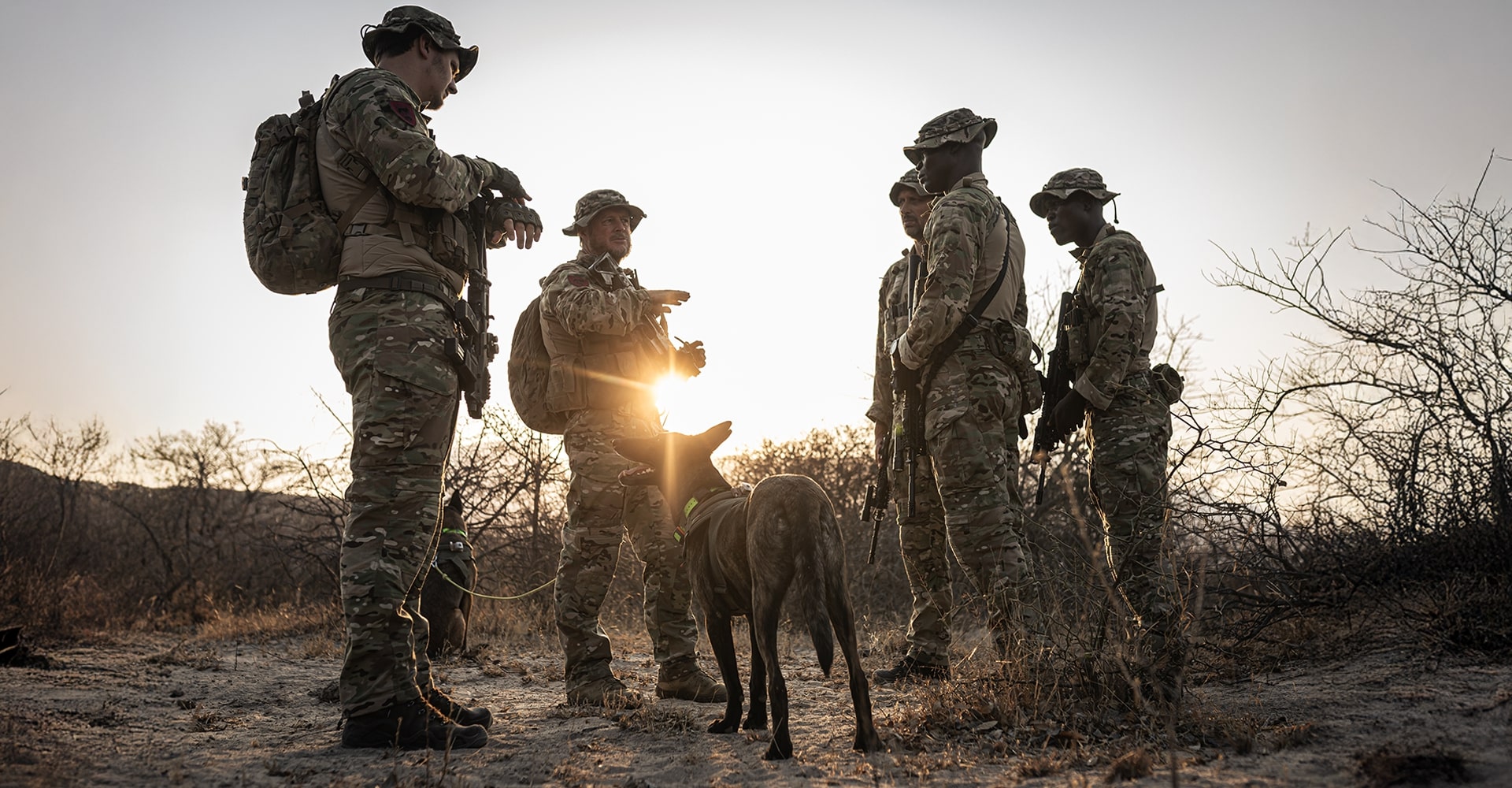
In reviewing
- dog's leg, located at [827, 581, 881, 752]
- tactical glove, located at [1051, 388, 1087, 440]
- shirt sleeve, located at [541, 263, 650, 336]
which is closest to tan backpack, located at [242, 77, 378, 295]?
shirt sleeve, located at [541, 263, 650, 336]

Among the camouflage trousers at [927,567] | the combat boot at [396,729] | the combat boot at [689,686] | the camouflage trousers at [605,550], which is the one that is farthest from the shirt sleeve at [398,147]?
the camouflage trousers at [927,567]

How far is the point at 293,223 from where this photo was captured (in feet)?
11.4

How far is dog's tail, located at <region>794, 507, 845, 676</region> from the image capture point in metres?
3.18

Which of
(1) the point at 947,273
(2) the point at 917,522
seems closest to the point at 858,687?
(1) the point at 947,273

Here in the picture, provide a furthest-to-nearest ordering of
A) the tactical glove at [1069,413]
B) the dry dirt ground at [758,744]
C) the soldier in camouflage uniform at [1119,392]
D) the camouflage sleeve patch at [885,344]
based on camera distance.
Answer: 1. the camouflage sleeve patch at [885,344]
2. the tactical glove at [1069,413]
3. the soldier in camouflage uniform at [1119,392]
4. the dry dirt ground at [758,744]

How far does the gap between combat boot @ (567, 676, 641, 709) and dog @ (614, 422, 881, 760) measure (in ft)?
2.21

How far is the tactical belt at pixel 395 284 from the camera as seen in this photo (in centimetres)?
350

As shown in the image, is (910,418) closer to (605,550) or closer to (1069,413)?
(1069,413)

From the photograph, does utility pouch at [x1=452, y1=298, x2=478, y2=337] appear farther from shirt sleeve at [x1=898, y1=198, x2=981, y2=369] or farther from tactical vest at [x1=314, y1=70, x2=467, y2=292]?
shirt sleeve at [x1=898, y1=198, x2=981, y2=369]

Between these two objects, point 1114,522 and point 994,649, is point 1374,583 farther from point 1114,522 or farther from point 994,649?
point 994,649

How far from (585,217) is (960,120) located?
220cm

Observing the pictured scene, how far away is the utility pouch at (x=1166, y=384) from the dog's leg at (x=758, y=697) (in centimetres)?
250

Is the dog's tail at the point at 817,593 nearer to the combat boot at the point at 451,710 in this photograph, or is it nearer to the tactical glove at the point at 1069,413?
the combat boot at the point at 451,710

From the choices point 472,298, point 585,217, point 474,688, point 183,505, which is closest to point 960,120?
point 585,217
